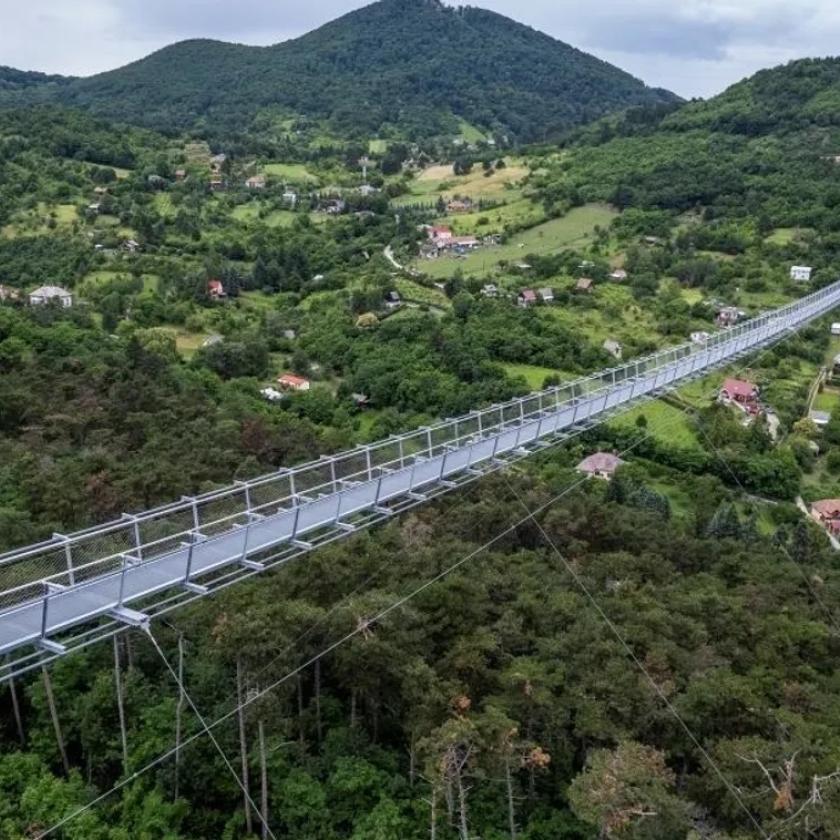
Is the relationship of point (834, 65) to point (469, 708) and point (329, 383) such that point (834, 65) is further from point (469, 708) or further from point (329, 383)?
point (469, 708)

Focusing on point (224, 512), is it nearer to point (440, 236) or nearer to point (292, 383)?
point (292, 383)

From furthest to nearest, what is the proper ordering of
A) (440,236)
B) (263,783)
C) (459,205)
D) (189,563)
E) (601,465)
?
(459,205) → (440,236) → (601,465) → (263,783) → (189,563)

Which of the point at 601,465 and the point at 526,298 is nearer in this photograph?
the point at 601,465

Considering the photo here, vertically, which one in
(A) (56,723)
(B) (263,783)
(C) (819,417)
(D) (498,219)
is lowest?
(C) (819,417)

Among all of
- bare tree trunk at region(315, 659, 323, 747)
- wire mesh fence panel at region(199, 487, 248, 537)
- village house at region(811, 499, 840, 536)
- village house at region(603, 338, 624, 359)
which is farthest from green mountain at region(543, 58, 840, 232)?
wire mesh fence panel at region(199, 487, 248, 537)

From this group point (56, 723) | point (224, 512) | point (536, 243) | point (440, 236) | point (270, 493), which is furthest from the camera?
point (440, 236)

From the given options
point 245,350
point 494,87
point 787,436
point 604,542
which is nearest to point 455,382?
point 245,350

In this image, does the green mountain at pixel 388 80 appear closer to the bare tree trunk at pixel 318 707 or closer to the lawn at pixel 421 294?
the lawn at pixel 421 294

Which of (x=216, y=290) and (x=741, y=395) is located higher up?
(x=216, y=290)

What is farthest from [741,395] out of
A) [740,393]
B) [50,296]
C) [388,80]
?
[388,80]
